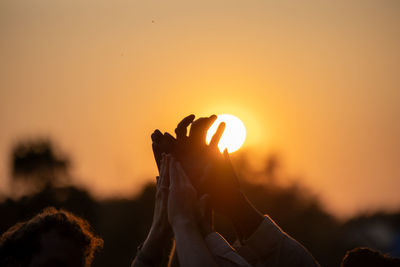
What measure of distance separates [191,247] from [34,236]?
1250mm

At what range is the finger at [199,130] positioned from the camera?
147 inches

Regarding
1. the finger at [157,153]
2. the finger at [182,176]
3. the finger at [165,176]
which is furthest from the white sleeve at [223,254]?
the finger at [157,153]

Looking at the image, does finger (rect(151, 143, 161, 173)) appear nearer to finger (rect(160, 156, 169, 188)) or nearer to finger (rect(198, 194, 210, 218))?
finger (rect(160, 156, 169, 188))

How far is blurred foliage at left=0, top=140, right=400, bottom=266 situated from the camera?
3512 cm

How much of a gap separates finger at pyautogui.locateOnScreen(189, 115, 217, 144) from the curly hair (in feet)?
3.37

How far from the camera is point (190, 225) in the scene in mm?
3023

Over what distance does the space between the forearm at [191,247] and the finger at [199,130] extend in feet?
2.79

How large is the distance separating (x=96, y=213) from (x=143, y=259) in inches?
1319

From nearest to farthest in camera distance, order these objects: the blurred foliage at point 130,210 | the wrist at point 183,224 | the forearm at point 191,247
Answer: the forearm at point 191,247 → the wrist at point 183,224 → the blurred foliage at point 130,210

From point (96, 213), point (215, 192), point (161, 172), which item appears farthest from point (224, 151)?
point (96, 213)

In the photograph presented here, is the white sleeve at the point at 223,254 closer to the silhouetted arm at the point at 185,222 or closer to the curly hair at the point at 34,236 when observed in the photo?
the silhouetted arm at the point at 185,222

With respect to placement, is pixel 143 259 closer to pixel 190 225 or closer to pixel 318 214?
pixel 190 225

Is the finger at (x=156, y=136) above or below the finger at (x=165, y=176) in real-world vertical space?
above

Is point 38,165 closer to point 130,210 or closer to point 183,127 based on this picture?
point 130,210
